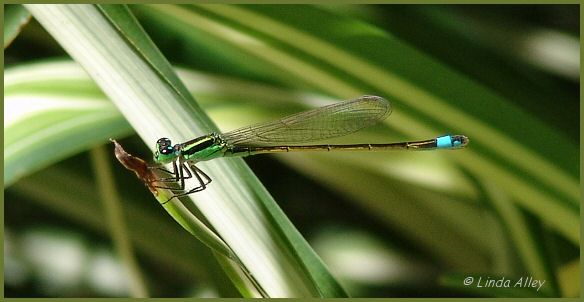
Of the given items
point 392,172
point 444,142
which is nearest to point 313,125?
point 392,172

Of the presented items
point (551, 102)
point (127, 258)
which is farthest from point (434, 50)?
point (127, 258)

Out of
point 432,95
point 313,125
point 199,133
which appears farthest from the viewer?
point 313,125

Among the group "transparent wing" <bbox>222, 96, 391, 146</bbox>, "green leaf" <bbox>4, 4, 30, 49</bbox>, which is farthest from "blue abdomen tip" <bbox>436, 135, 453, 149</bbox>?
"green leaf" <bbox>4, 4, 30, 49</bbox>

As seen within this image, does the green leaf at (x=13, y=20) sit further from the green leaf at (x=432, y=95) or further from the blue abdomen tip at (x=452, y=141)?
the blue abdomen tip at (x=452, y=141)

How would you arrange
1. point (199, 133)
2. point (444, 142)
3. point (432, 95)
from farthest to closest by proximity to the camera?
point (444, 142) → point (432, 95) → point (199, 133)

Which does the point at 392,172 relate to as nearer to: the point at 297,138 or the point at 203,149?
the point at 297,138

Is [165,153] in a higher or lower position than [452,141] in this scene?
higher

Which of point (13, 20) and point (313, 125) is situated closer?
point (13, 20)

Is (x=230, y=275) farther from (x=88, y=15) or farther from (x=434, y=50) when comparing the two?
(x=434, y=50)

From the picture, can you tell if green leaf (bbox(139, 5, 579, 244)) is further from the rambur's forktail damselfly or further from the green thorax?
the green thorax
